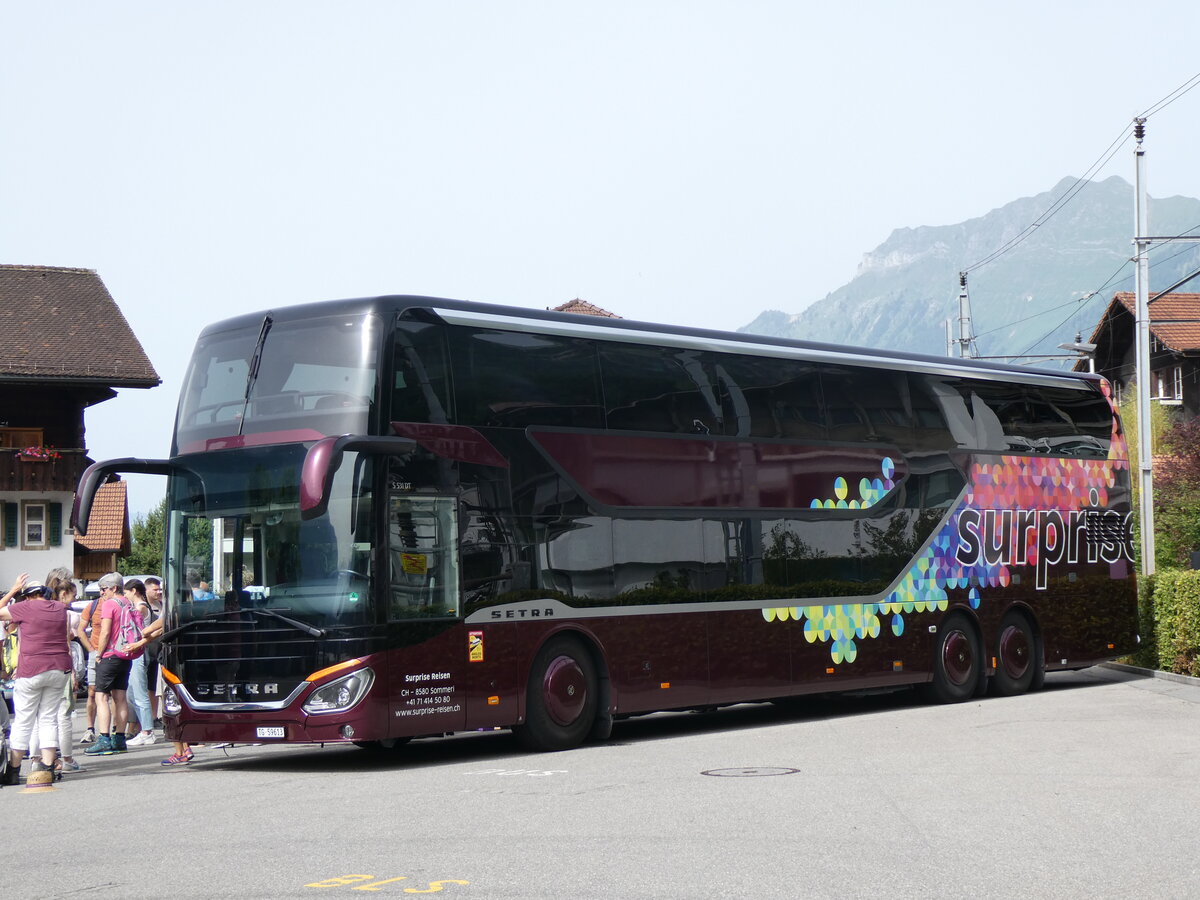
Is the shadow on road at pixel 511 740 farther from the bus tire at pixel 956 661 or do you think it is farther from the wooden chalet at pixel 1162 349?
the wooden chalet at pixel 1162 349

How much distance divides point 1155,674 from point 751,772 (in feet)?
45.5

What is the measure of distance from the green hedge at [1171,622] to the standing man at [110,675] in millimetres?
13997

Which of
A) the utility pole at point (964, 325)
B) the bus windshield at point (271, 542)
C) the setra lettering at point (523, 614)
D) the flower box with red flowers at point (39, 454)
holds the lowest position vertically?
the setra lettering at point (523, 614)

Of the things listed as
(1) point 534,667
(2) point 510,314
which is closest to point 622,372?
(2) point 510,314

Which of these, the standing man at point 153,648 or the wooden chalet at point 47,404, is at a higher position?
the wooden chalet at point 47,404

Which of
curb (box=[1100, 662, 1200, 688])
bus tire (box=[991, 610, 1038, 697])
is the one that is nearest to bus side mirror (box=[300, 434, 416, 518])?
bus tire (box=[991, 610, 1038, 697])

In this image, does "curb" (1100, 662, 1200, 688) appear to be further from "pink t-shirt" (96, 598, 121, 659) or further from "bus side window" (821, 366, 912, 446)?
"pink t-shirt" (96, 598, 121, 659)

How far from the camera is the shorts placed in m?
16.5

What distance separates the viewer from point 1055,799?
423 inches

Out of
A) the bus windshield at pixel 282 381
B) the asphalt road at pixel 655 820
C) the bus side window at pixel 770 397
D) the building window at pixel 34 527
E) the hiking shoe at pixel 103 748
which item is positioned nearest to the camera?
the asphalt road at pixel 655 820

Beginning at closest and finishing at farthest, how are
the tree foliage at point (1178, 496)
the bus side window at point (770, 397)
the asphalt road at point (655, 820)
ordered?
1. the asphalt road at point (655, 820)
2. the bus side window at point (770, 397)
3. the tree foliage at point (1178, 496)

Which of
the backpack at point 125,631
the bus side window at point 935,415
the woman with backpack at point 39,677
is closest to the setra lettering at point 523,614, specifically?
the woman with backpack at point 39,677

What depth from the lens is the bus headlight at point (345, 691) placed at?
44.2 ft

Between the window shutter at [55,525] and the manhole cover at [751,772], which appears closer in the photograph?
the manhole cover at [751,772]
